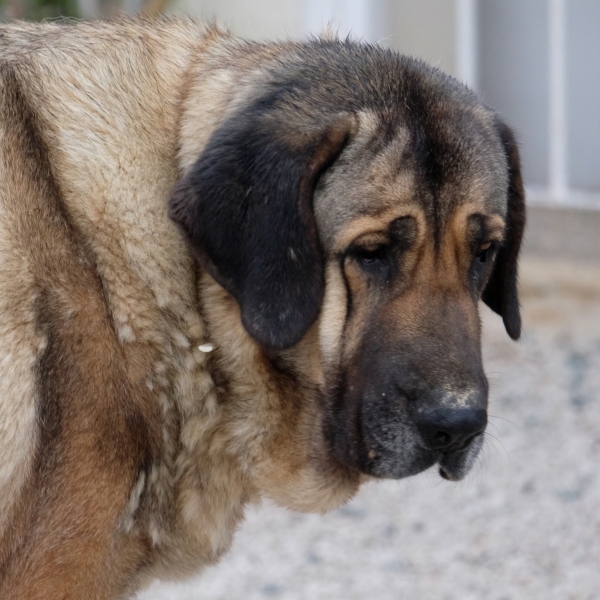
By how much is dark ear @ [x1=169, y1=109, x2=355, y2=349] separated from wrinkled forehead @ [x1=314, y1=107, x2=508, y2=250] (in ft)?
0.20

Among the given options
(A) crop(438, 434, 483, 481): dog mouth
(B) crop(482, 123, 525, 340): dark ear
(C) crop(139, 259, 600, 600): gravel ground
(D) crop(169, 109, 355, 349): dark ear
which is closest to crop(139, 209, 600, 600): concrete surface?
(C) crop(139, 259, 600, 600): gravel ground

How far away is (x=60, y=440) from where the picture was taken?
97.6 inches

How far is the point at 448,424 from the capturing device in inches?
102

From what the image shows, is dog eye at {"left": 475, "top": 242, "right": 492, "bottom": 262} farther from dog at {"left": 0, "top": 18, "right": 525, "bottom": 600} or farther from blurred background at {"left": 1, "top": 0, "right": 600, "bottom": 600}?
blurred background at {"left": 1, "top": 0, "right": 600, "bottom": 600}

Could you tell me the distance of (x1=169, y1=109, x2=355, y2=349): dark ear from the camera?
260 cm

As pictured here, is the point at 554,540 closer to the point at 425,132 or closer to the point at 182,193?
the point at 425,132

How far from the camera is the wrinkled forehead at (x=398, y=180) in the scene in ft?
8.70

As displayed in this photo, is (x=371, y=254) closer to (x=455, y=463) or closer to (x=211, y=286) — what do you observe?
(x=211, y=286)

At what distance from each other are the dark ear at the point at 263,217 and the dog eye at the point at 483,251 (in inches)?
21.7

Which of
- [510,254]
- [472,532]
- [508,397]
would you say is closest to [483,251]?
[510,254]

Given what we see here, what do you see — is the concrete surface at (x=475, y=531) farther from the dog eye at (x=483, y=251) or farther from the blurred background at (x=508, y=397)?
the dog eye at (x=483, y=251)

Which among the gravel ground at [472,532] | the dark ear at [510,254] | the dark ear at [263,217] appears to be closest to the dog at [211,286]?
the dark ear at [263,217]

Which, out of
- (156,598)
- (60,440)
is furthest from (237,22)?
(60,440)

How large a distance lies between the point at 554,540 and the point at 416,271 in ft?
9.31
